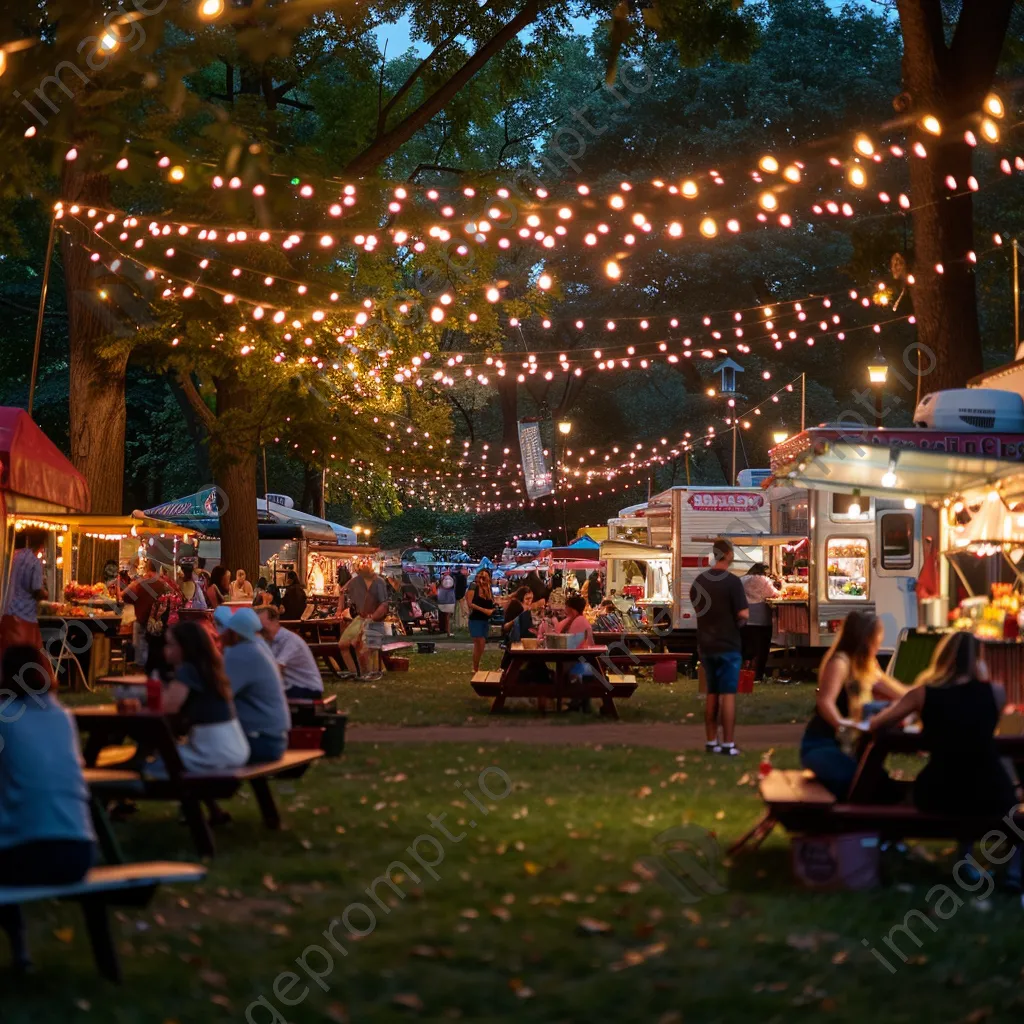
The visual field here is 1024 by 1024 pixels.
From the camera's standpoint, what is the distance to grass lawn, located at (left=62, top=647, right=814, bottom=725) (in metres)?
16.9

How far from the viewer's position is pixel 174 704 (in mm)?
8719

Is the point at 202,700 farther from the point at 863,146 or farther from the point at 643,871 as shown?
the point at 863,146

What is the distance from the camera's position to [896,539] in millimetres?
23281

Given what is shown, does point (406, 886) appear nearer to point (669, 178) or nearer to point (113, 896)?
point (113, 896)

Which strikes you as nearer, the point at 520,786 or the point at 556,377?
the point at 520,786

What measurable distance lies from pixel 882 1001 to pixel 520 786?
560 centimetres

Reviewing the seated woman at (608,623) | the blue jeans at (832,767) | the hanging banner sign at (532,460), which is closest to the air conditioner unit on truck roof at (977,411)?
the blue jeans at (832,767)

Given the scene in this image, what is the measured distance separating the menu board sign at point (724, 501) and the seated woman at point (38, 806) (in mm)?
22498

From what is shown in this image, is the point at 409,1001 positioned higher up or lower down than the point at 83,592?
lower down

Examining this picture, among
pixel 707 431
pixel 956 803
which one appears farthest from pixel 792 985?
pixel 707 431

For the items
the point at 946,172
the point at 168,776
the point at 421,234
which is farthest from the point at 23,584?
the point at 946,172

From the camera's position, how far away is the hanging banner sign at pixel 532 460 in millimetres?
44281

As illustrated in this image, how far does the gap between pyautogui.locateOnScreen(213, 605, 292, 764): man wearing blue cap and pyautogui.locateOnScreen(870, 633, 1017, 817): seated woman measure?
12.2ft

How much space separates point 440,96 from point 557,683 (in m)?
12.6
